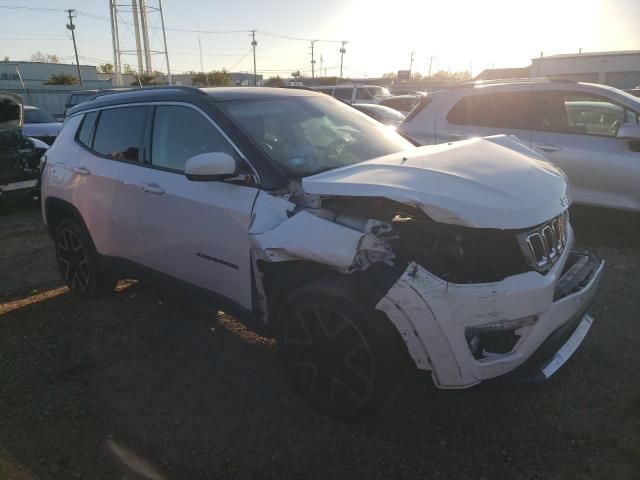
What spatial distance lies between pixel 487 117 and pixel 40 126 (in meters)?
11.0

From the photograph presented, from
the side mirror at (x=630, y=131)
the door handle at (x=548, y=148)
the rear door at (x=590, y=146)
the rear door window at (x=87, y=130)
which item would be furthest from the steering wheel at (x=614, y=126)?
the rear door window at (x=87, y=130)

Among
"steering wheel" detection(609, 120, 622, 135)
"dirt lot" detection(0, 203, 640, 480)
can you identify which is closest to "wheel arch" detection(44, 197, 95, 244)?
"dirt lot" detection(0, 203, 640, 480)

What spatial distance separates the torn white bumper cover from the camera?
2162mm

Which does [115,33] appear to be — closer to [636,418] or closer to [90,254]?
[90,254]

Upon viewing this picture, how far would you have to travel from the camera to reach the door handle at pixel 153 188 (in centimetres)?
333

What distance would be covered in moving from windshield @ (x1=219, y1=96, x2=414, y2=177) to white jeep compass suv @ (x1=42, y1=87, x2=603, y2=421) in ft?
0.05

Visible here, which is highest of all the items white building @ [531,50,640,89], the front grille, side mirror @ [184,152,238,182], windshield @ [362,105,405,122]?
white building @ [531,50,640,89]

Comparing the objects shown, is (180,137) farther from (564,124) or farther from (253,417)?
(564,124)

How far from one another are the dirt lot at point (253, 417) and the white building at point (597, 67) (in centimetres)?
3883

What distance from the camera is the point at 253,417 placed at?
2.81 m

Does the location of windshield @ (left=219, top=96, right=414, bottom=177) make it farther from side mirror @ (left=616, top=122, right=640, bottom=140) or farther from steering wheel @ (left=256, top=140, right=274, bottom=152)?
side mirror @ (left=616, top=122, right=640, bottom=140)

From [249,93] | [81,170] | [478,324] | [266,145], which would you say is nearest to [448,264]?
[478,324]

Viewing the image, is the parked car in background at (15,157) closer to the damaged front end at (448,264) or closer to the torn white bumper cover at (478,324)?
the damaged front end at (448,264)

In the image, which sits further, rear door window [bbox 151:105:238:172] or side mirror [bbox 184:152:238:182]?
rear door window [bbox 151:105:238:172]
